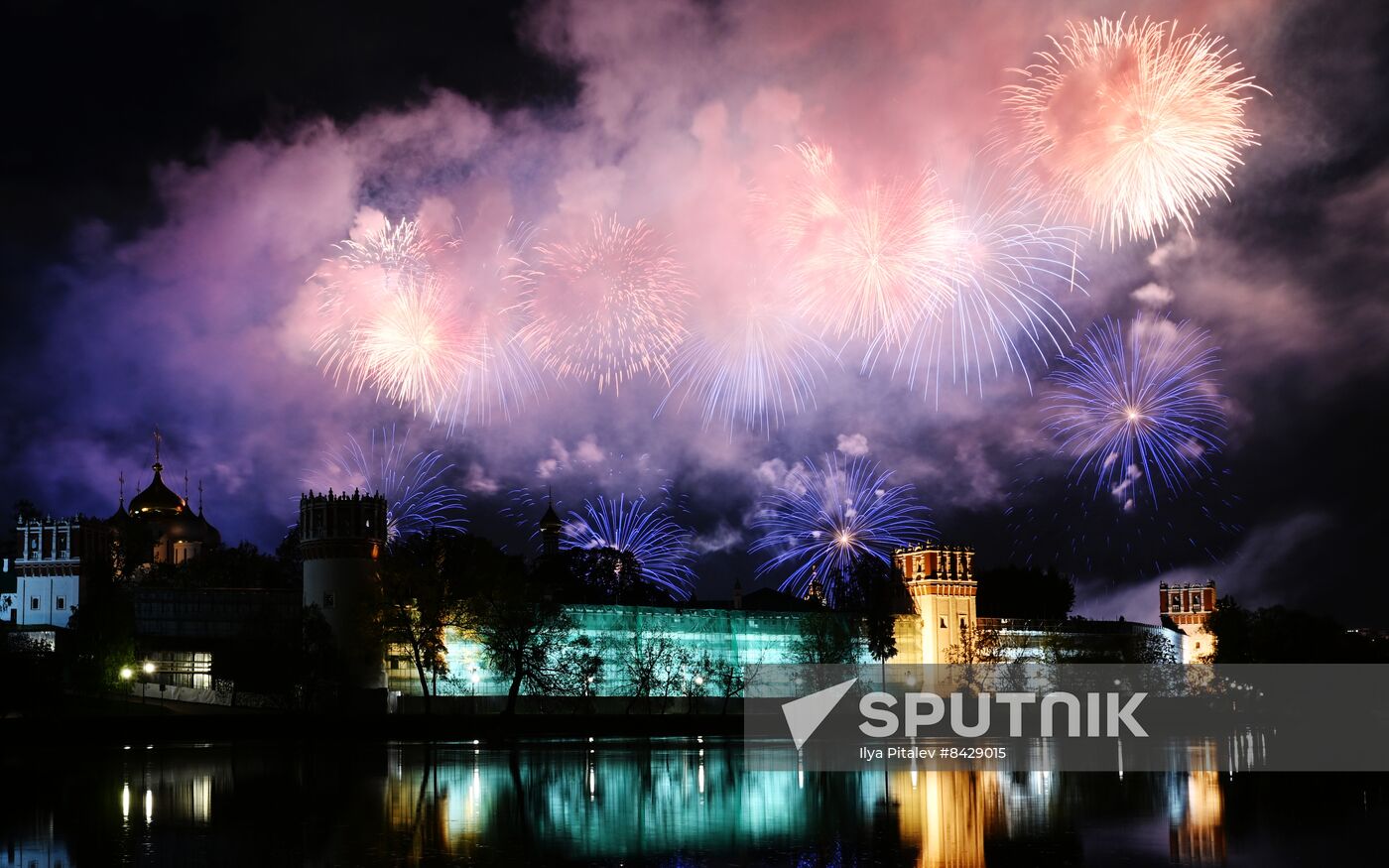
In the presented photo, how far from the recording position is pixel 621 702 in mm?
87750

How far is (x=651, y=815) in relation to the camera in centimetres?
3134

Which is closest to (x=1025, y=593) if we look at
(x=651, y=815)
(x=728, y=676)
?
(x=728, y=676)

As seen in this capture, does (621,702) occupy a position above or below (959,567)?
below

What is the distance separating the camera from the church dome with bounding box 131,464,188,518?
397 feet

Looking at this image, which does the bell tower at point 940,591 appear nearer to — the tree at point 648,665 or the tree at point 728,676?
the tree at point 728,676

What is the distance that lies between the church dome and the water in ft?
250

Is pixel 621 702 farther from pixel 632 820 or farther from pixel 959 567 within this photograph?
pixel 632 820

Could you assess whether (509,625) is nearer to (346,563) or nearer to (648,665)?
(346,563)

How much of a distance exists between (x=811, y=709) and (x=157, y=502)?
62.8 metres

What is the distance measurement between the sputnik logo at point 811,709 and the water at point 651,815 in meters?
29.1

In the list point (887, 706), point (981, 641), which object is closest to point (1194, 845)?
point (887, 706)

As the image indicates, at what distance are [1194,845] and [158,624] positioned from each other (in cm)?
6916

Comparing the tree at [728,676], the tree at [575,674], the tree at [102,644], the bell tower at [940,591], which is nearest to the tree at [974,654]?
the bell tower at [940,591]

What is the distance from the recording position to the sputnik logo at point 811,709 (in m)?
76.9
